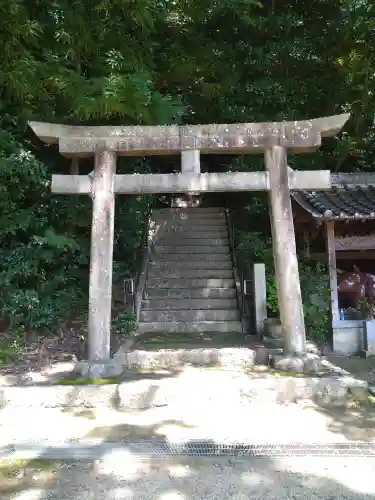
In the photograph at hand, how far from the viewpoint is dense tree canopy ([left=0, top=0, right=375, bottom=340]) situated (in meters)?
6.99

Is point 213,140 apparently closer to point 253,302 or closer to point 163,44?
point 253,302

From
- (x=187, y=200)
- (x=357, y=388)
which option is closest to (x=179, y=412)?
(x=357, y=388)

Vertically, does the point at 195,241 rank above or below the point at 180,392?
above

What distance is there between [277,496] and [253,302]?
5.54 m

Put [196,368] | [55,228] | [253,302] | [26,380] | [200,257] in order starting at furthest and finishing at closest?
[200,257] < [253,302] < [55,228] < [196,368] < [26,380]

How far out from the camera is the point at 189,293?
955 cm

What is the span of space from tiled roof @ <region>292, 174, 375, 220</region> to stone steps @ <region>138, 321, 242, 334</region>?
2691mm

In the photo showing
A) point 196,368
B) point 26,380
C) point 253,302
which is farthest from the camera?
point 253,302

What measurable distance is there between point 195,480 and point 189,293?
6238mm

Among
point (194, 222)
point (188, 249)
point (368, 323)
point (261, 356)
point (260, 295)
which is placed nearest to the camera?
point (261, 356)

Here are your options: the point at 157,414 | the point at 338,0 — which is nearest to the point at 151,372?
the point at 157,414

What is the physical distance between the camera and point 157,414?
4.88m

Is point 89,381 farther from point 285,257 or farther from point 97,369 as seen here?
point 285,257

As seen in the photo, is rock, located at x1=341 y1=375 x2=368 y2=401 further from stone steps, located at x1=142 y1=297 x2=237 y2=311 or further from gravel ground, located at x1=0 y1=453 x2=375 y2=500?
stone steps, located at x1=142 y1=297 x2=237 y2=311
